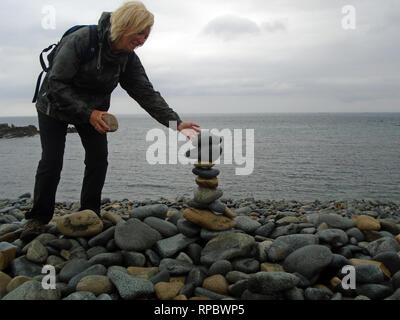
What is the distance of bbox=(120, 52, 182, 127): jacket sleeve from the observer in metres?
4.71

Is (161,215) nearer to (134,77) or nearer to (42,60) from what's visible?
(134,77)

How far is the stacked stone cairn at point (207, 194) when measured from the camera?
14.8 ft

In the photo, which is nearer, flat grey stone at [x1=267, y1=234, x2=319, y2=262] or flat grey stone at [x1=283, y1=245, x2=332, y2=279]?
flat grey stone at [x1=283, y1=245, x2=332, y2=279]

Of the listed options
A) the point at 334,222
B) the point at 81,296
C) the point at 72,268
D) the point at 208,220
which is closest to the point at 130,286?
the point at 81,296

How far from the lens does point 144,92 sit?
480 centimetres

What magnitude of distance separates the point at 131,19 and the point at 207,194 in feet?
6.96

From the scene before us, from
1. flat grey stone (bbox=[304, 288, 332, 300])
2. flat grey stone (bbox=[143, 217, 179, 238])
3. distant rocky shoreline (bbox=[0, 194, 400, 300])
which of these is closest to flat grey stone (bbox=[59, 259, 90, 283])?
distant rocky shoreline (bbox=[0, 194, 400, 300])

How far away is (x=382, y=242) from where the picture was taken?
433 centimetres

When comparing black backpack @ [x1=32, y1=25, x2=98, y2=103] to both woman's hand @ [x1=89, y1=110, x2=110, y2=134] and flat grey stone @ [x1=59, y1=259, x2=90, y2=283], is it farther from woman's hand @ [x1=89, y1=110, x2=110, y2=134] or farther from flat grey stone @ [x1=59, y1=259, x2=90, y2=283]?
flat grey stone @ [x1=59, y1=259, x2=90, y2=283]

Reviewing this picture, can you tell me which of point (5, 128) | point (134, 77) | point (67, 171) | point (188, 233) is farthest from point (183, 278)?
point (5, 128)

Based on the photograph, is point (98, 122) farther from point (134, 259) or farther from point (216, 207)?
point (216, 207)

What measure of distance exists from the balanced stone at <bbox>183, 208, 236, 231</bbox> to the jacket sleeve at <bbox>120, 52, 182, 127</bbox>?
3.66 ft

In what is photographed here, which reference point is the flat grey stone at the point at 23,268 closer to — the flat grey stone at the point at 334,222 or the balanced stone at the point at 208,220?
the balanced stone at the point at 208,220

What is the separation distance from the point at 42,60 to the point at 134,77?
3.55 ft
